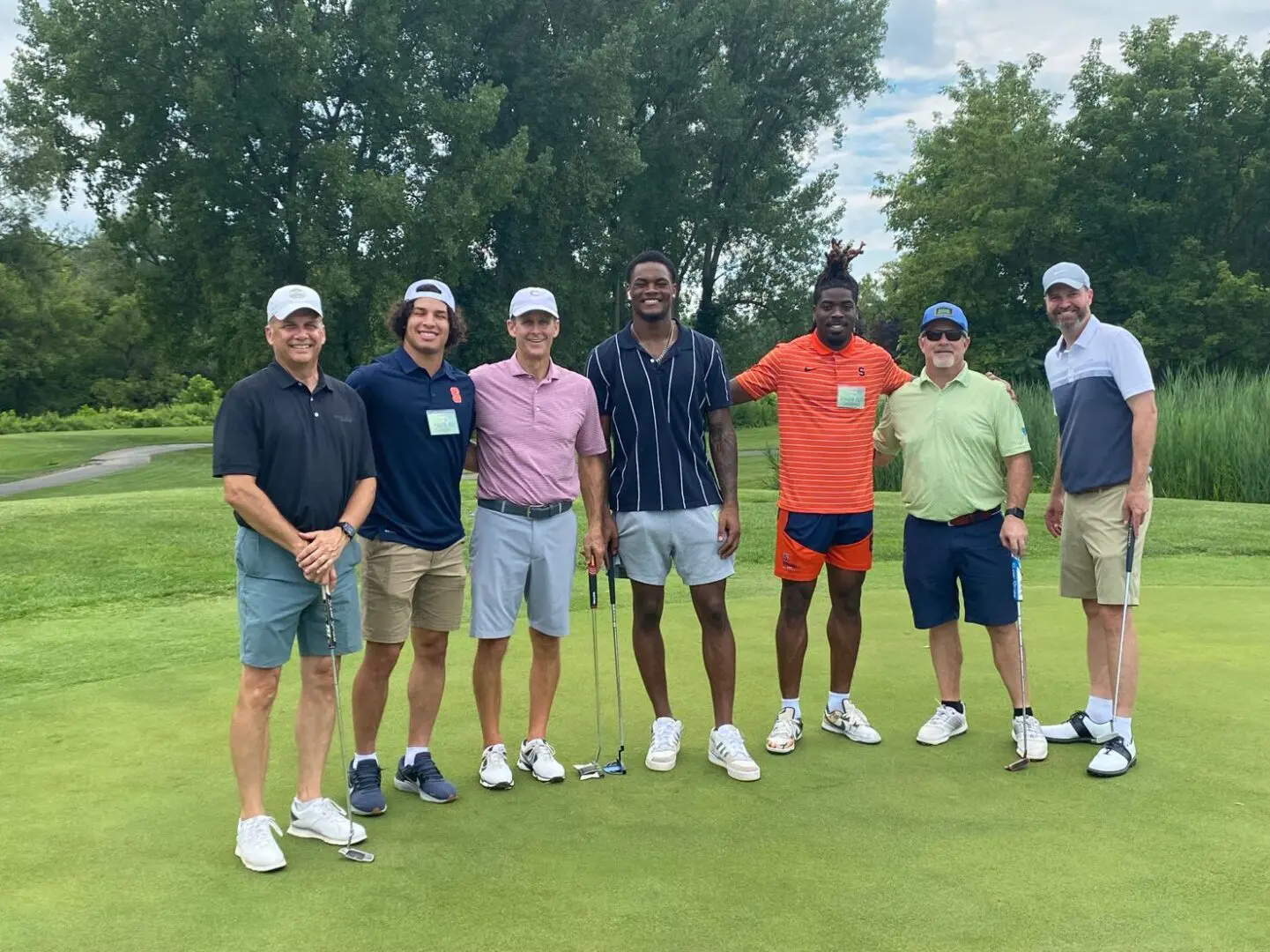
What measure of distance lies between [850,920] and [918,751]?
1493mm

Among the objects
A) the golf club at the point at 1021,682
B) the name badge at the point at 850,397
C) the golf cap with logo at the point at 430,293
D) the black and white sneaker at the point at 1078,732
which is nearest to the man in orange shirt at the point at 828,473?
the name badge at the point at 850,397

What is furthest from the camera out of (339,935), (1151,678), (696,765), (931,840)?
(1151,678)

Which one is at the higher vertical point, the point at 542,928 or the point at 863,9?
the point at 863,9

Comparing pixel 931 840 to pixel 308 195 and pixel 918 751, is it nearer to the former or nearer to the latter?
pixel 918 751

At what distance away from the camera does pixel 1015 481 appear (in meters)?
4.14

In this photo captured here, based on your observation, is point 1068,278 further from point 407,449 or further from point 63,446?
point 63,446

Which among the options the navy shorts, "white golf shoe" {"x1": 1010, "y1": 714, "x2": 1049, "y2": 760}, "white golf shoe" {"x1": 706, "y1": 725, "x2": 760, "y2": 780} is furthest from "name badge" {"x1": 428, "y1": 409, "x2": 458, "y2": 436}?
"white golf shoe" {"x1": 1010, "y1": 714, "x2": 1049, "y2": 760}

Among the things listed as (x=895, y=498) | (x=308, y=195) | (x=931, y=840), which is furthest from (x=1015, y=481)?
(x=308, y=195)

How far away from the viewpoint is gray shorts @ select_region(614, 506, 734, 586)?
158 inches

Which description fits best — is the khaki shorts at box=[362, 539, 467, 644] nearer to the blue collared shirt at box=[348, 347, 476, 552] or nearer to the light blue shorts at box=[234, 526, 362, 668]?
the blue collared shirt at box=[348, 347, 476, 552]

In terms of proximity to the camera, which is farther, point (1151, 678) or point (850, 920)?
point (1151, 678)

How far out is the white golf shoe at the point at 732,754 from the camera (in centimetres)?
365

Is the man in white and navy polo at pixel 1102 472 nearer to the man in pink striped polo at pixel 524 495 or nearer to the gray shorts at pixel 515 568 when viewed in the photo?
the man in pink striped polo at pixel 524 495

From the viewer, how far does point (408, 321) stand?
3646 millimetres
